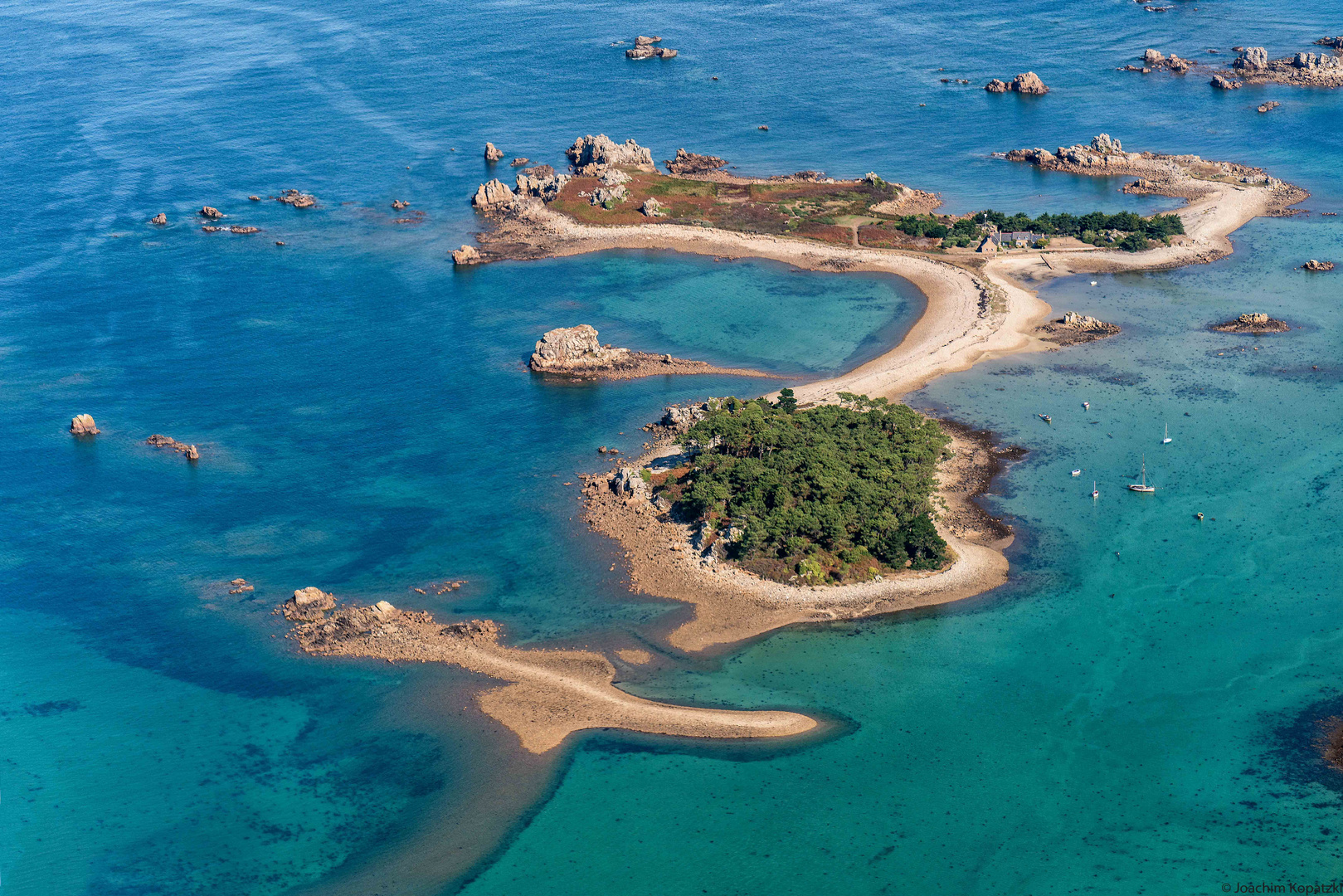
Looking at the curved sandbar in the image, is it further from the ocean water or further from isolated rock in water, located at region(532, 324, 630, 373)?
isolated rock in water, located at region(532, 324, 630, 373)

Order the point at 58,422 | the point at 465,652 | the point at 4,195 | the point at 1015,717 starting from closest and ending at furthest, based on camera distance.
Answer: the point at 1015,717 < the point at 465,652 < the point at 58,422 < the point at 4,195

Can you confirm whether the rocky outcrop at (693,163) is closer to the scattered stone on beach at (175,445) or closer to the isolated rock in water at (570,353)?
the isolated rock in water at (570,353)

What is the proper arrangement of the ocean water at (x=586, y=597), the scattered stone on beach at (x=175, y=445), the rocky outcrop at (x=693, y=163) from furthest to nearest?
1. the rocky outcrop at (x=693, y=163)
2. the scattered stone on beach at (x=175, y=445)
3. the ocean water at (x=586, y=597)

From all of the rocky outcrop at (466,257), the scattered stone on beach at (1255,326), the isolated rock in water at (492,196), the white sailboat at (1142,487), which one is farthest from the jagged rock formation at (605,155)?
the white sailboat at (1142,487)

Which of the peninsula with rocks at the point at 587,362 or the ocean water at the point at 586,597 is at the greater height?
the peninsula with rocks at the point at 587,362

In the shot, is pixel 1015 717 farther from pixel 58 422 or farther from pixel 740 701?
pixel 58 422

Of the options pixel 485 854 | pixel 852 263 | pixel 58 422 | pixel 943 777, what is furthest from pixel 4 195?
pixel 943 777
